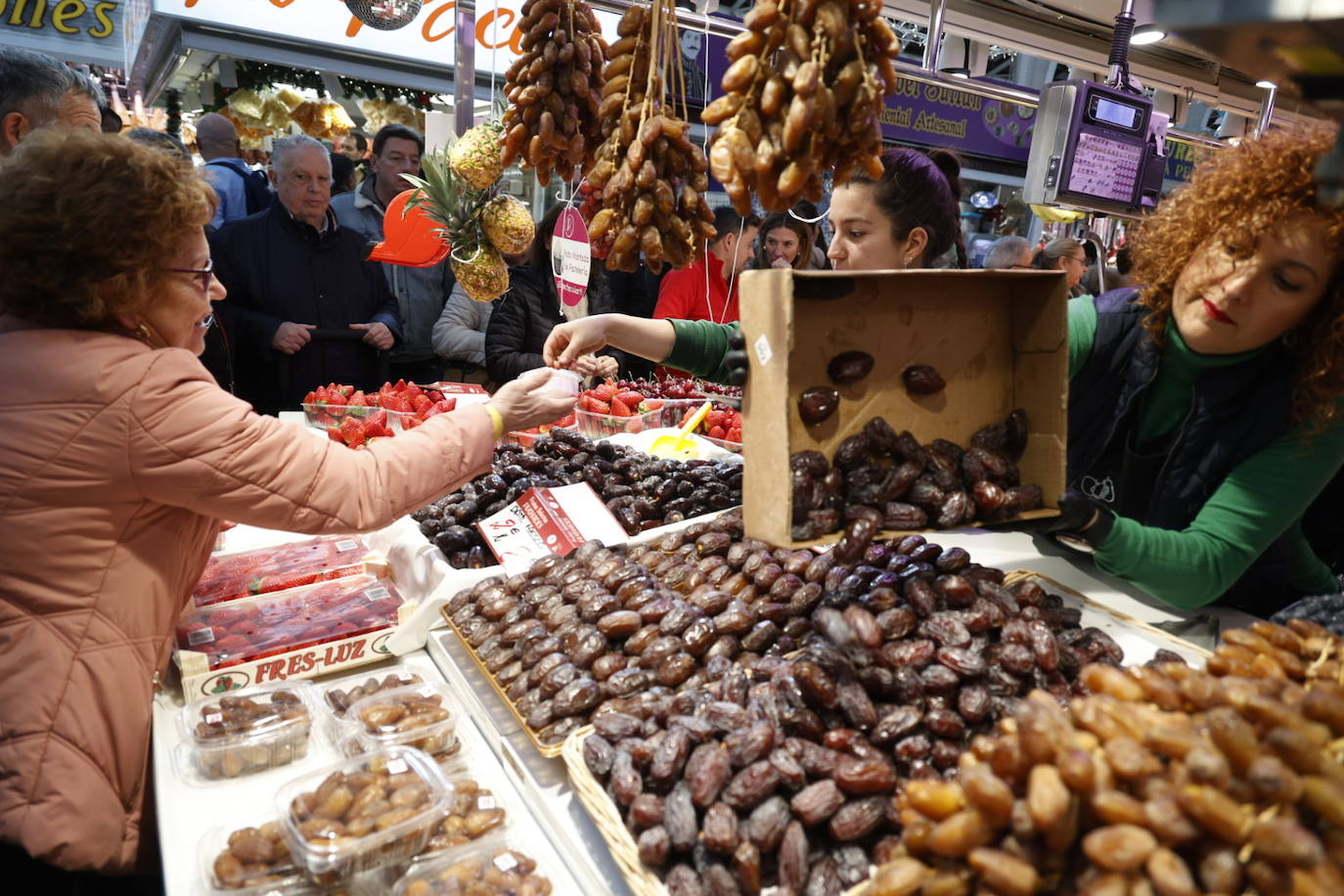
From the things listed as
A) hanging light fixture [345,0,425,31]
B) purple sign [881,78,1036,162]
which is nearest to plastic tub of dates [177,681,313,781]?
hanging light fixture [345,0,425,31]

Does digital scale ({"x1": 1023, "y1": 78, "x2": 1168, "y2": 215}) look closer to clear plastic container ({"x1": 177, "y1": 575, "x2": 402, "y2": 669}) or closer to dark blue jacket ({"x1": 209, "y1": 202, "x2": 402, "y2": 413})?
clear plastic container ({"x1": 177, "y1": 575, "x2": 402, "y2": 669})

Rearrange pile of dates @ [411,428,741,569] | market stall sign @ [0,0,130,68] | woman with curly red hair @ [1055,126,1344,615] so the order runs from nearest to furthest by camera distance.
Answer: woman with curly red hair @ [1055,126,1344,615] < pile of dates @ [411,428,741,569] < market stall sign @ [0,0,130,68]

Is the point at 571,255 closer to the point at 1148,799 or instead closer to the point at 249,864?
the point at 249,864

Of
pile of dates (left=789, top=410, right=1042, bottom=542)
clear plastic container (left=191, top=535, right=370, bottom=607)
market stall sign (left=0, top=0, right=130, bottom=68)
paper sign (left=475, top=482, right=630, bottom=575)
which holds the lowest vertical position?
clear plastic container (left=191, top=535, right=370, bottom=607)

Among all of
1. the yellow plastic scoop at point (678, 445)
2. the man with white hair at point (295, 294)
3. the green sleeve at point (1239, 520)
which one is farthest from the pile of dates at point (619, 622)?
the man with white hair at point (295, 294)

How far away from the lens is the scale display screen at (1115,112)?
3.64 m

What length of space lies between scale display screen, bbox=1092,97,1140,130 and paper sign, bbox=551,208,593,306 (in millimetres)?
2511

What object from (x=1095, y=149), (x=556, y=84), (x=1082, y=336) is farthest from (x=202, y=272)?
(x=1095, y=149)

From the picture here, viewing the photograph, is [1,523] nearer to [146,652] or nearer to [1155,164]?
[146,652]

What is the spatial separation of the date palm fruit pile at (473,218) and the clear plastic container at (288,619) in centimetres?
154

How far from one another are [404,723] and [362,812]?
9.9 inches

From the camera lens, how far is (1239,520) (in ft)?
6.24

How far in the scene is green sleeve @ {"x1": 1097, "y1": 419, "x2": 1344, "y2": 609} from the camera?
1828 millimetres

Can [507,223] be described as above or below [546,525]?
above
